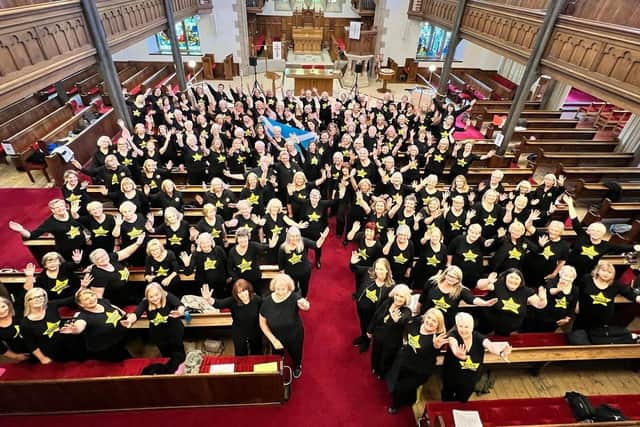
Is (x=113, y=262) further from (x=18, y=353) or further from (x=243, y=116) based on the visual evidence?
(x=243, y=116)

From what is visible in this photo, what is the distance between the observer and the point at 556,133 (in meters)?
8.90

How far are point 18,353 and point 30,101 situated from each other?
973 centimetres

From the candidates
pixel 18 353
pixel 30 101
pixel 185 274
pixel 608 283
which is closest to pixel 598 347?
pixel 608 283

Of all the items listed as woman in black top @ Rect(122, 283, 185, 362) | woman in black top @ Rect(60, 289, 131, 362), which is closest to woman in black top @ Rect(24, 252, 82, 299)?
woman in black top @ Rect(60, 289, 131, 362)

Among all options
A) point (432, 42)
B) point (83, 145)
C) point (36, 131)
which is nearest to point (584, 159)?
point (432, 42)

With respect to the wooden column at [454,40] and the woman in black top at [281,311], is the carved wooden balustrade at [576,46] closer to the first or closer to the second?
the wooden column at [454,40]

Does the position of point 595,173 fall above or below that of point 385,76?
above

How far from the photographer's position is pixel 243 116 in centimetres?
702

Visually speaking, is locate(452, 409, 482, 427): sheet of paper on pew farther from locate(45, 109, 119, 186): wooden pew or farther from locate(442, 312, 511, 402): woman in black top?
locate(45, 109, 119, 186): wooden pew

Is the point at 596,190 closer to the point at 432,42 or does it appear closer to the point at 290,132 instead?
the point at 290,132

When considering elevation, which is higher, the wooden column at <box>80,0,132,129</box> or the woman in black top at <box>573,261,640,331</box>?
the wooden column at <box>80,0,132,129</box>

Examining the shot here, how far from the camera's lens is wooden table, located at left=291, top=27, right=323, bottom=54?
1662 cm

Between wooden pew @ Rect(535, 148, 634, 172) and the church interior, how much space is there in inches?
1.9

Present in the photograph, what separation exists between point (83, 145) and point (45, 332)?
231 inches
